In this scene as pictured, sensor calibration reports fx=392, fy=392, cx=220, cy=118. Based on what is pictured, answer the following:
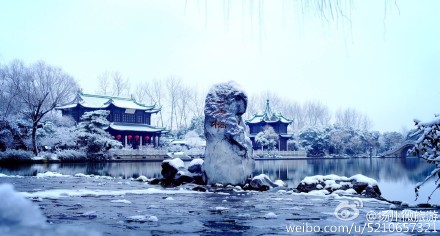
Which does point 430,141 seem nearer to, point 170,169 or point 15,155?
point 170,169

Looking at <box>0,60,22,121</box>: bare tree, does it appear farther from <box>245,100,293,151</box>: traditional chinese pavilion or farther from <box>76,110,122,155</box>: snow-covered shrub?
<box>245,100,293,151</box>: traditional chinese pavilion

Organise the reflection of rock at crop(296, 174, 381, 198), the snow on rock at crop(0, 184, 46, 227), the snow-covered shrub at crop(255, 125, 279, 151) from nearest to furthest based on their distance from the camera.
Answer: the snow on rock at crop(0, 184, 46, 227) < the reflection of rock at crop(296, 174, 381, 198) < the snow-covered shrub at crop(255, 125, 279, 151)

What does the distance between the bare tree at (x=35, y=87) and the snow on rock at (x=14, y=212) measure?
23928 mm

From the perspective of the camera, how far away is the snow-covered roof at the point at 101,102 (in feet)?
121

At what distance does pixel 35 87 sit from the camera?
84.2 feet

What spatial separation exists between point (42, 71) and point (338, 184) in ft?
75.6

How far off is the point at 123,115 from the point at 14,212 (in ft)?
122

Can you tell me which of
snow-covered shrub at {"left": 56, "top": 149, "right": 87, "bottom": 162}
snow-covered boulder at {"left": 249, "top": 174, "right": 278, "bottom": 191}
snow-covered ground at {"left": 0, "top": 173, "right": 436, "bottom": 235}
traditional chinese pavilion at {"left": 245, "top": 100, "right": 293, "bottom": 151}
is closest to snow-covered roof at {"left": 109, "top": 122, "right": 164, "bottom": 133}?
snow-covered shrub at {"left": 56, "top": 149, "right": 87, "bottom": 162}

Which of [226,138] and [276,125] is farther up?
[276,125]

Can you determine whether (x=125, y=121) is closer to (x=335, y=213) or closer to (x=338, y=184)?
(x=338, y=184)

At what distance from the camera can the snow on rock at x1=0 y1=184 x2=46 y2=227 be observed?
2.21 meters

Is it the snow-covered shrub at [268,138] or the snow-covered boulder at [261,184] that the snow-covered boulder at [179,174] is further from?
the snow-covered shrub at [268,138]

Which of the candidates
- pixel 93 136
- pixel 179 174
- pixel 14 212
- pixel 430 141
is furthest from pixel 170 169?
pixel 93 136

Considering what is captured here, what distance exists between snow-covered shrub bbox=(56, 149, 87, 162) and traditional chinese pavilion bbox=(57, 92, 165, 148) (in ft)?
28.1
